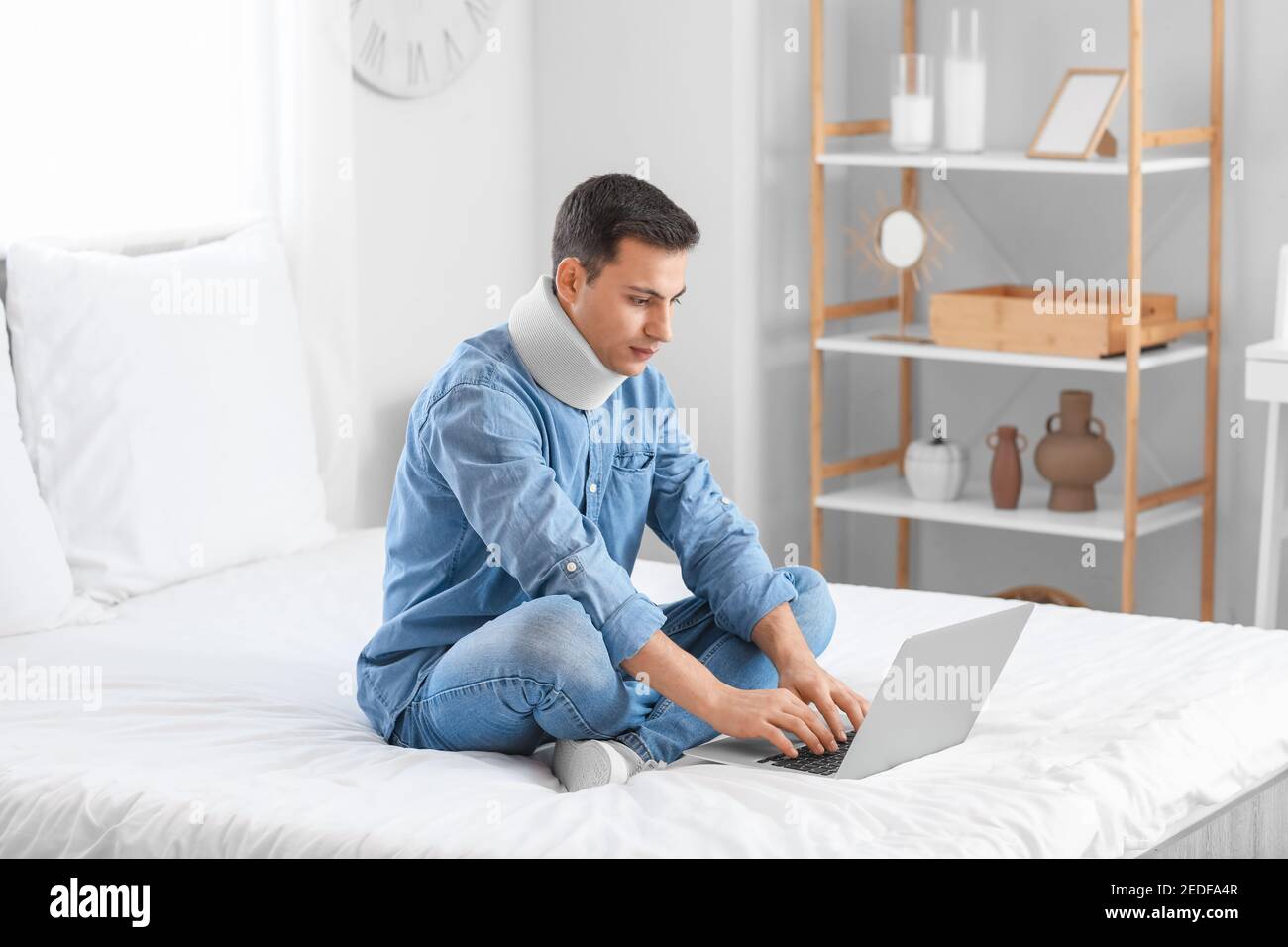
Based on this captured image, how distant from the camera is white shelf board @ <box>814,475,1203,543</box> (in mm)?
3373

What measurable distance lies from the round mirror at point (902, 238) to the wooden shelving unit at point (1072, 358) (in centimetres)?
11

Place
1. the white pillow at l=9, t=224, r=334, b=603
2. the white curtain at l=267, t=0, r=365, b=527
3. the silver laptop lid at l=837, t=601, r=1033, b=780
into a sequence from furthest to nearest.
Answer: the white curtain at l=267, t=0, r=365, b=527
the white pillow at l=9, t=224, r=334, b=603
the silver laptop lid at l=837, t=601, r=1033, b=780

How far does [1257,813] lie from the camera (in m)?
2.04

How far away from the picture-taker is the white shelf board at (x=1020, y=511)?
3.37m

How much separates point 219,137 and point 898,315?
146 centimetres

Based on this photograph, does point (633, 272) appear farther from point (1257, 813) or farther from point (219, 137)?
point (219, 137)

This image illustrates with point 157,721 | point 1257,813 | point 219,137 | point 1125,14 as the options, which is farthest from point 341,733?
point 1125,14

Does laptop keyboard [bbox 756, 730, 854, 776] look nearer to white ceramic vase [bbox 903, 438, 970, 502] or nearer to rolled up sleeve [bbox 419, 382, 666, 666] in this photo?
rolled up sleeve [bbox 419, 382, 666, 666]

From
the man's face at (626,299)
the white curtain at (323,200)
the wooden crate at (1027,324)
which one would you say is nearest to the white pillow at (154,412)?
the white curtain at (323,200)

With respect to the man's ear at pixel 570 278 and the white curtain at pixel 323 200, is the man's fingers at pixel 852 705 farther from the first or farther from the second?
the white curtain at pixel 323 200

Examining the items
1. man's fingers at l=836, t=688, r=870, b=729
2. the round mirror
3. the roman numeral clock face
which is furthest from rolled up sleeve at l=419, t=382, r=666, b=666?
the round mirror

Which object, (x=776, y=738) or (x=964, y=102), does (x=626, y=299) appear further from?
(x=964, y=102)

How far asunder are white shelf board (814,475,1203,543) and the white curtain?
1004 mm

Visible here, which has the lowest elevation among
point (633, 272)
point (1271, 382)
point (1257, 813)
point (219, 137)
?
point (1257, 813)
